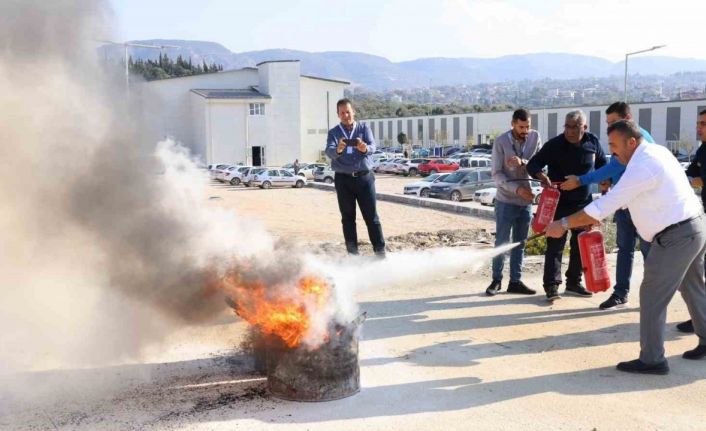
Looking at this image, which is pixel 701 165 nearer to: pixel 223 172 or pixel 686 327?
pixel 686 327

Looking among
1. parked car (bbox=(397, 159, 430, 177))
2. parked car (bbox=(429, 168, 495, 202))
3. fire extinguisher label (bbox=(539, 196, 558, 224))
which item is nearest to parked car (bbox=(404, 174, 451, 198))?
parked car (bbox=(429, 168, 495, 202))

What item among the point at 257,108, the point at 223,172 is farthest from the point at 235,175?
the point at 257,108

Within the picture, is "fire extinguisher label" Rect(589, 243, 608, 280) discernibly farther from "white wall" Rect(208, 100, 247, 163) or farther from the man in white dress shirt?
"white wall" Rect(208, 100, 247, 163)

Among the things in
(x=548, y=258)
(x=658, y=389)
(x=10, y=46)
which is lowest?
(x=658, y=389)

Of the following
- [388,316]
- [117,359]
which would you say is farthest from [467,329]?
[117,359]

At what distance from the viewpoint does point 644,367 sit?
5.12 metres

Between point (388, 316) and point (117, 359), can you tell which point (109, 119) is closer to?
point (117, 359)

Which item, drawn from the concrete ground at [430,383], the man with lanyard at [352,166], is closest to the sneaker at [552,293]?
the concrete ground at [430,383]

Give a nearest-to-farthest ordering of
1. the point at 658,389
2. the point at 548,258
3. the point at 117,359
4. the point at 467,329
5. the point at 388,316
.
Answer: the point at 658,389 → the point at 117,359 → the point at 467,329 → the point at 388,316 → the point at 548,258

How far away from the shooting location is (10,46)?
5.46 meters

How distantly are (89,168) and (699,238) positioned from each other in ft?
16.6

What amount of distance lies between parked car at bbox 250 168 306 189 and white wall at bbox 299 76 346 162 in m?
27.2

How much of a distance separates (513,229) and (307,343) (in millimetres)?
3978

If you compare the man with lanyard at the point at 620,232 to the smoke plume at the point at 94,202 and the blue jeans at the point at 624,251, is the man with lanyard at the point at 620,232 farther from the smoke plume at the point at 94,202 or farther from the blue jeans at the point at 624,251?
the smoke plume at the point at 94,202
